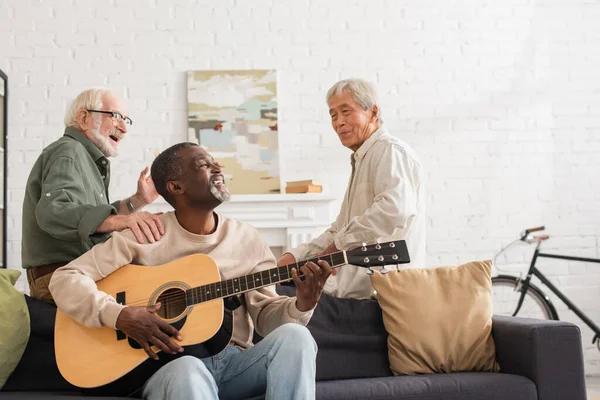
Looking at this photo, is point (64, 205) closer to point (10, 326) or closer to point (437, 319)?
point (10, 326)

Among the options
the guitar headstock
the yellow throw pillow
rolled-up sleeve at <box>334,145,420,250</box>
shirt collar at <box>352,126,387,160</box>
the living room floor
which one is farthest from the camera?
the living room floor

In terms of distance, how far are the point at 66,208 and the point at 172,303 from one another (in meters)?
0.65

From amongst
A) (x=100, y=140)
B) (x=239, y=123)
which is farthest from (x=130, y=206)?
(x=239, y=123)

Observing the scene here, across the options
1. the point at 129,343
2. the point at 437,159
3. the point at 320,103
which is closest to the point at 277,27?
the point at 320,103

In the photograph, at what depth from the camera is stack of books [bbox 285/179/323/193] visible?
4738mm

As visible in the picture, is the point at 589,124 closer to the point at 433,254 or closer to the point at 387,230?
the point at 433,254

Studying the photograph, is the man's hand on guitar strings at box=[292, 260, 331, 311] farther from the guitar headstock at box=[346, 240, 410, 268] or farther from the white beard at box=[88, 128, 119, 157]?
the white beard at box=[88, 128, 119, 157]

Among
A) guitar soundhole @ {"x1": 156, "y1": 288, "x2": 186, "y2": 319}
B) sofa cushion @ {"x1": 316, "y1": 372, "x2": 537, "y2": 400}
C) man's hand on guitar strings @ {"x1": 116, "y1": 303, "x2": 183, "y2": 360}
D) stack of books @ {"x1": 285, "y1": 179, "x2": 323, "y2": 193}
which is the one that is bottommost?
sofa cushion @ {"x1": 316, "y1": 372, "x2": 537, "y2": 400}

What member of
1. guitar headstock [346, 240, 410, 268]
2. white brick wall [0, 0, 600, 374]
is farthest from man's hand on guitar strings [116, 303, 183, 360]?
white brick wall [0, 0, 600, 374]

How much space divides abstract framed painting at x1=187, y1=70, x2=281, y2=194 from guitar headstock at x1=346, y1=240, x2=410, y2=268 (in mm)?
2894

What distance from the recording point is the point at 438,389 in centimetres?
250

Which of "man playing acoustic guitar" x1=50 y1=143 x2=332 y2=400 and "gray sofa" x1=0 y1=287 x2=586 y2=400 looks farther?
"gray sofa" x1=0 y1=287 x2=586 y2=400

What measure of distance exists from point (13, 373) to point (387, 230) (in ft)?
4.83

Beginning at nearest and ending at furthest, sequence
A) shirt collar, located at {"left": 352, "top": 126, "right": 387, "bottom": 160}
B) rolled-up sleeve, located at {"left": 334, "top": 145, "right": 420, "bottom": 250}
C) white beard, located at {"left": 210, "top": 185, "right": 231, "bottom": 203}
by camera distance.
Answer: white beard, located at {"left": 210, "top": 185, "right": 231, "bottom": 203} → rolled-up sleeve, located at {"left": 334, "top": 145, "right": 420, "bottom": 250} → shirt collar, located at {"left": 352, "top": 126, "right": 387, "bottom": 160}
